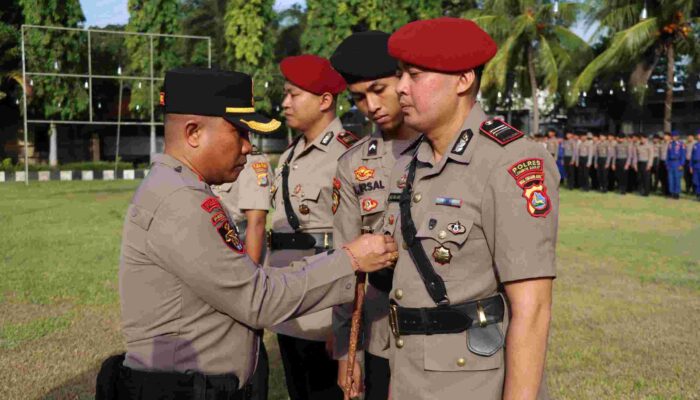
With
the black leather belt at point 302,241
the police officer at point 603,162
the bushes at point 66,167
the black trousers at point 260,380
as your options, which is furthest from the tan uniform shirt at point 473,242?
the bushes at point 66,167

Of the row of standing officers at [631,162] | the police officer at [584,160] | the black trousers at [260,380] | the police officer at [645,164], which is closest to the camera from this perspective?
the black trousers at [260,380]

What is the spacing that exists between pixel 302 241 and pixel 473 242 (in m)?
1.85

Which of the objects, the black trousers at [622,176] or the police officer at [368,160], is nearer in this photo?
the police officer at [368,160]

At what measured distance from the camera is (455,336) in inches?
91.5

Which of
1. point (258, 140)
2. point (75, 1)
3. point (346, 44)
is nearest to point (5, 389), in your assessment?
point (346, 44)

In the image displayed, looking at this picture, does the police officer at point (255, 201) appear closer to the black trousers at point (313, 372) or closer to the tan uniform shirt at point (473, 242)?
the black trousers at point (313, 372)

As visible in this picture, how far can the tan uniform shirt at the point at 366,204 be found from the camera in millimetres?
3090

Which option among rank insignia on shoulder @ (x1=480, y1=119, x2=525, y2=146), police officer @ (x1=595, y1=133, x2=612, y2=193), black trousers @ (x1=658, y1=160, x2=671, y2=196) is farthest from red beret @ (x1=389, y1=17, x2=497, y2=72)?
police officer @ (x1=595, y1=133, x2=612, y2=193)

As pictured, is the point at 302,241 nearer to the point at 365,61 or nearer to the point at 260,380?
the point at 365,61

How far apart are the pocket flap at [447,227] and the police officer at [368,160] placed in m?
0.75

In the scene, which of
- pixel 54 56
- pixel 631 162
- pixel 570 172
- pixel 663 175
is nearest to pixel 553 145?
pixel 570 172

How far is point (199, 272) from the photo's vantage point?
2258 millimetres

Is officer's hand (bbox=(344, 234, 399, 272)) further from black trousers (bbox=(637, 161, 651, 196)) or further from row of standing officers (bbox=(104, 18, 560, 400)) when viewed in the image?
black trousers (bbox=(637, 161, 651, 196))

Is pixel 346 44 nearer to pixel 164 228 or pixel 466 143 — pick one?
pixel 466 143
